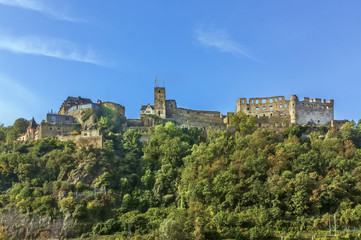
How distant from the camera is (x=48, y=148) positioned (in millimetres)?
58156

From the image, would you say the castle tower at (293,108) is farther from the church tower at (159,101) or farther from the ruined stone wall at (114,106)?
the ruined stone wall at (114,106)

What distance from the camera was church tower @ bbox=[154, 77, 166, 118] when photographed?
71062 millimetres

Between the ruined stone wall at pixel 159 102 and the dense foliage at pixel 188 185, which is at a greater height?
the ruined stone wall at pixel 159 102

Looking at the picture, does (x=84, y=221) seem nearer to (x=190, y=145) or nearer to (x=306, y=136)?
(x=190, y=145)

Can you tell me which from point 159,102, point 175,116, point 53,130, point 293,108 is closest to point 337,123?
point 293,108

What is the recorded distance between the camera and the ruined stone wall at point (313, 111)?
221 feet

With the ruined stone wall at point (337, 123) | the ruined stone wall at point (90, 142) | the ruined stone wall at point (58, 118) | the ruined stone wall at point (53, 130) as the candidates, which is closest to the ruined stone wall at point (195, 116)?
the ruined stone wall at point (58, 118)

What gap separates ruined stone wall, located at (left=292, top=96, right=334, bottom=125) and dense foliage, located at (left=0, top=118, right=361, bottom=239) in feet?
24.8

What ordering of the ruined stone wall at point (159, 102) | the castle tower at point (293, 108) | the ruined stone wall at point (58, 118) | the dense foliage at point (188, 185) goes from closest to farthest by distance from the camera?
the dense foliage at point (188, 185)
the ruined stone wall at point (58, 118)
the castle tower at point (293, 108)
the ruined stone wall at point (159, 102)

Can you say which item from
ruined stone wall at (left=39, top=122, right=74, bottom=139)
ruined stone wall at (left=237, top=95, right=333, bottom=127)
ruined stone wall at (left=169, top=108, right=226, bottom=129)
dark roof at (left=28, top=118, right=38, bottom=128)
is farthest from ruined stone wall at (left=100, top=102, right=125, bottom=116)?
ruined stone wall at (left=237, top=95, right=333, bottom=127)

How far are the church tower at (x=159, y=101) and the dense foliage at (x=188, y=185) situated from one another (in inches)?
423

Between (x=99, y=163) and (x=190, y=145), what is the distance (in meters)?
11.3

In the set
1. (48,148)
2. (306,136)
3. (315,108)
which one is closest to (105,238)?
(48,148)

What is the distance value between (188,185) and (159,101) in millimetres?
24218
